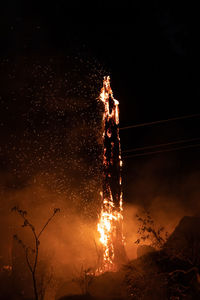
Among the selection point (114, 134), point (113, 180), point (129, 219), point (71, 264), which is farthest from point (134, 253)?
point (114, 134)

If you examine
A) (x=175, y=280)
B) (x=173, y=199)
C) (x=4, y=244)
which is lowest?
(x=175, y=280)

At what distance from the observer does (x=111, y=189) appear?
49.2ft

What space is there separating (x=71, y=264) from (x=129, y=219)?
16.5ft

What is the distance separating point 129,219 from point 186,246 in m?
11.2

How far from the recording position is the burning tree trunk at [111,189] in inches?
583

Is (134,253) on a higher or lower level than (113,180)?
lower

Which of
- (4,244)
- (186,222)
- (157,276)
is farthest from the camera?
(4,244)

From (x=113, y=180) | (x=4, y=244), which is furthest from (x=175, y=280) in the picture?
(x=4, y=244)

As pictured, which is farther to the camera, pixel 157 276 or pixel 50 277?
pixel 50 277

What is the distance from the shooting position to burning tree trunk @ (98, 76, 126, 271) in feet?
48.6

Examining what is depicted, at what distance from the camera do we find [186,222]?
1253 centimetres

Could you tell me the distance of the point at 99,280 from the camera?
13.0 meters

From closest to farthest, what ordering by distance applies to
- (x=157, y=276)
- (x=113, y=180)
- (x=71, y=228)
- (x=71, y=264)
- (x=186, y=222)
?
(x=157, y=276)
(x=186, y=222)
(x=113, y=180)
(x=71, y=264)
(x=71, y=228)

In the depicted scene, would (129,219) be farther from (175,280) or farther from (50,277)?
(175,280)
